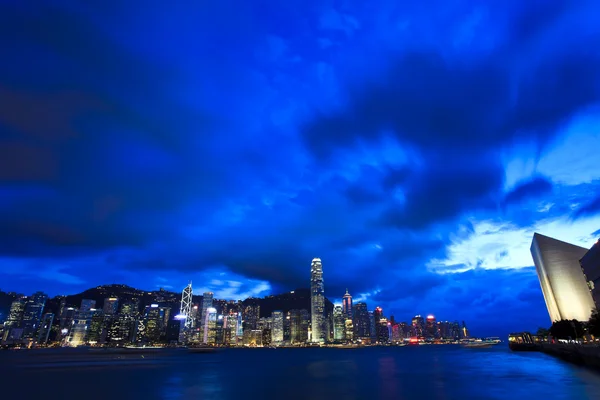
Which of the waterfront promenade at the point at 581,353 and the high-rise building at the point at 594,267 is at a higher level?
the high-rise building at the point at 594,267

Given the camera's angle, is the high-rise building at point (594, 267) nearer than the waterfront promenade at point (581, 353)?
No

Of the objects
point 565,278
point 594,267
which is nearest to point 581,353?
point 594,267

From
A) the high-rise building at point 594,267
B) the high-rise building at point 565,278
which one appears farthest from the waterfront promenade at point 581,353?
the high-rise building at point 565,278

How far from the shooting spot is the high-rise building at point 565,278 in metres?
111

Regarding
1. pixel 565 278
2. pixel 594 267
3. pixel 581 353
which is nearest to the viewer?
pixel 581 353

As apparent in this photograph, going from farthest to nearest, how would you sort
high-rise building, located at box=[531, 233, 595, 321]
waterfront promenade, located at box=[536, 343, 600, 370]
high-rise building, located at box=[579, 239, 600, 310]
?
high-rise building, located at box=[531, 233, 595, 321] → high-rise building, located at box=[579, 239, 600, 310] → waterfront promenade, located at box=[536, 343, 600, 370]

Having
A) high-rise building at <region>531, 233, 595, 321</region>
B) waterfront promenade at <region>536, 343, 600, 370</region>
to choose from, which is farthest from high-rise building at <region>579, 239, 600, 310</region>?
high-rise building at <region>531, 233, 595, 321</region>

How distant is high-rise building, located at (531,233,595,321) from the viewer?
365ft

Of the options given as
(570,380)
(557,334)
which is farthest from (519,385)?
(557,334)

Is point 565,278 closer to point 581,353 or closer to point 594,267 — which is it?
point 594,267

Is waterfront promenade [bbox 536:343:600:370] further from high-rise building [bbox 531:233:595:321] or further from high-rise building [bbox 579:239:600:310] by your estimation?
high-rise building [bbox 531:233:595:321]

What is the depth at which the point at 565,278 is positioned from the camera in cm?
11475

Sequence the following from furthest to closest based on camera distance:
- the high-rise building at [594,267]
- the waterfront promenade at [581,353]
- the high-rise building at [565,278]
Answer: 1. the high-rise building at [565,278]
2. the high-rise building at [594,267]
3. the waterfront promenade at [581,353]

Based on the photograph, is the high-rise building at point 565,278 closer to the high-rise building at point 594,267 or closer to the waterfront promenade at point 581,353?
the waterfront promenade at point 581,353
